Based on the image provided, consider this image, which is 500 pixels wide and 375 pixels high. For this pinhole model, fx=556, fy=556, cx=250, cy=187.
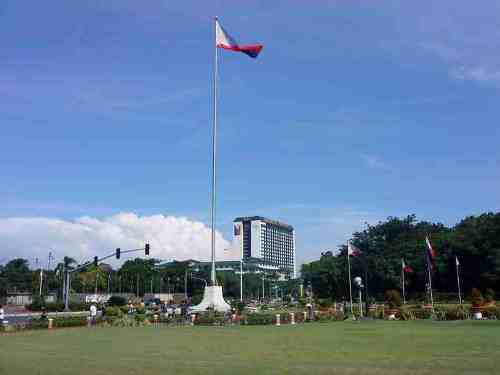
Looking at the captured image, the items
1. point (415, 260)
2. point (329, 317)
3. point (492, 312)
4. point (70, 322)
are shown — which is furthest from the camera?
point (415, 260)

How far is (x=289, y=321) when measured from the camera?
125ft

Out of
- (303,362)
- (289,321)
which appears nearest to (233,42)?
(289,321)

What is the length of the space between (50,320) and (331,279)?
5496 centimetres

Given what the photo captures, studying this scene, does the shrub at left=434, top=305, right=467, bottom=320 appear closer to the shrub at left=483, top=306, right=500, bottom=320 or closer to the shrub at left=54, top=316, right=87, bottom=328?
the shrub at left=483, top=306, right=500, bottom=320

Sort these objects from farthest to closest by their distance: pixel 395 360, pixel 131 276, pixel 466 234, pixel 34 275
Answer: pixel 131 276
pixel 34 275
pixel 466 234
pixel 395 360

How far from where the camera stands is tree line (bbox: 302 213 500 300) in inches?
2635

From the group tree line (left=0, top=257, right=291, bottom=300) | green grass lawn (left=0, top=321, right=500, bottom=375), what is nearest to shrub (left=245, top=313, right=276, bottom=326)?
green grass lawn (left=0, top=321, right=500, bottom=375)

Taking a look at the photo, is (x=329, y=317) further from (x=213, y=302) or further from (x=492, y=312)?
(x=492, y=312)

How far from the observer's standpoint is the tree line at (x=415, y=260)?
66938mm

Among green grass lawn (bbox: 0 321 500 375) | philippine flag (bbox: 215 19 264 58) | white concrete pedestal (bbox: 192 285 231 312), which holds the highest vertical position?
philippine flag (bbox: 215 19 264 58)

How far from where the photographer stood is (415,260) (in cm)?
7319

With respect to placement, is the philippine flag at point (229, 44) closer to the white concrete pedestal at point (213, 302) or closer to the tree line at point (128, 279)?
the white concrete pedestal at point (213, 302)

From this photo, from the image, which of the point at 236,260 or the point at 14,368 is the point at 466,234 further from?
the point at 236,260

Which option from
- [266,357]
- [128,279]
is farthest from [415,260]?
[128,279]
